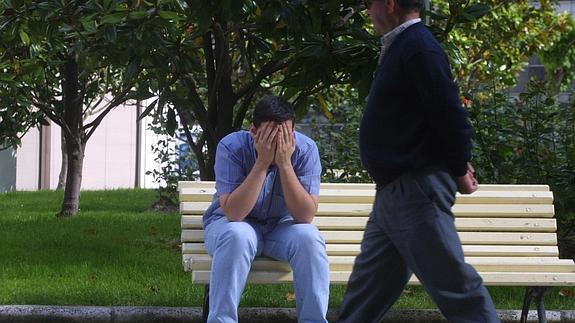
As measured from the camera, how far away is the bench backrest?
5684 millimetres

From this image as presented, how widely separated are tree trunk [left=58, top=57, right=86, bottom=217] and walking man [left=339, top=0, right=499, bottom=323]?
9309mm

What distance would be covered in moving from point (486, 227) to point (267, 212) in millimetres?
1494

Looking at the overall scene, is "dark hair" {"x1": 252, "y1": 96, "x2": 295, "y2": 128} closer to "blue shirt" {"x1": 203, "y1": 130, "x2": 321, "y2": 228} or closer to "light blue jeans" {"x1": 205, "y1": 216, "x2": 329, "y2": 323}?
"blue shirt" {"x1": 203, "y1": 130, "x2": 321, "y2": 228}

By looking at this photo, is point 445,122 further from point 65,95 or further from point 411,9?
point 65,95

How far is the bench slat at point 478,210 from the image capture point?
6035 mm

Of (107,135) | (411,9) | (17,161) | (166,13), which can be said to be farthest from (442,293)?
(107,135)

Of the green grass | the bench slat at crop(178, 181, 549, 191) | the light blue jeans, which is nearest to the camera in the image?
the light blue jeans

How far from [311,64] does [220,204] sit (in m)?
1.73

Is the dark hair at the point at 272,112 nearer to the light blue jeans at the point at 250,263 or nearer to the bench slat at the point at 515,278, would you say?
the light blue jeans at the point at 250,263

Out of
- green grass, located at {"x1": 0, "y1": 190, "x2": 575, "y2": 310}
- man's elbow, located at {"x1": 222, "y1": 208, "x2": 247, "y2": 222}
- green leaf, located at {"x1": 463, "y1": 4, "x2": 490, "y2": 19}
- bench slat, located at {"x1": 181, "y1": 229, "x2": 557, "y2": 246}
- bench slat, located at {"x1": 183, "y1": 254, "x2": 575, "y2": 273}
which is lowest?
green grass, located at {"x1": 0, "y1": 190, "x2": 575, "y2": 310}

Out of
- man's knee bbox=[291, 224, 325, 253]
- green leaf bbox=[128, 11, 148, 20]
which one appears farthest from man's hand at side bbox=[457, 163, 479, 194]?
green leaf bbox=[128, 11, 148, 20]

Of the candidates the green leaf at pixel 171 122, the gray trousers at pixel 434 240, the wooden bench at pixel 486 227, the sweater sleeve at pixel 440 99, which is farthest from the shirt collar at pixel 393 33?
the green leaf at pixel 171 122

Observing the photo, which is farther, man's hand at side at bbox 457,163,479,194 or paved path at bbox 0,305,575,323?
paved path at bbox 0,305,575,323

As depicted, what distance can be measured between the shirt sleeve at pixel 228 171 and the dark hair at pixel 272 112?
0.23m
